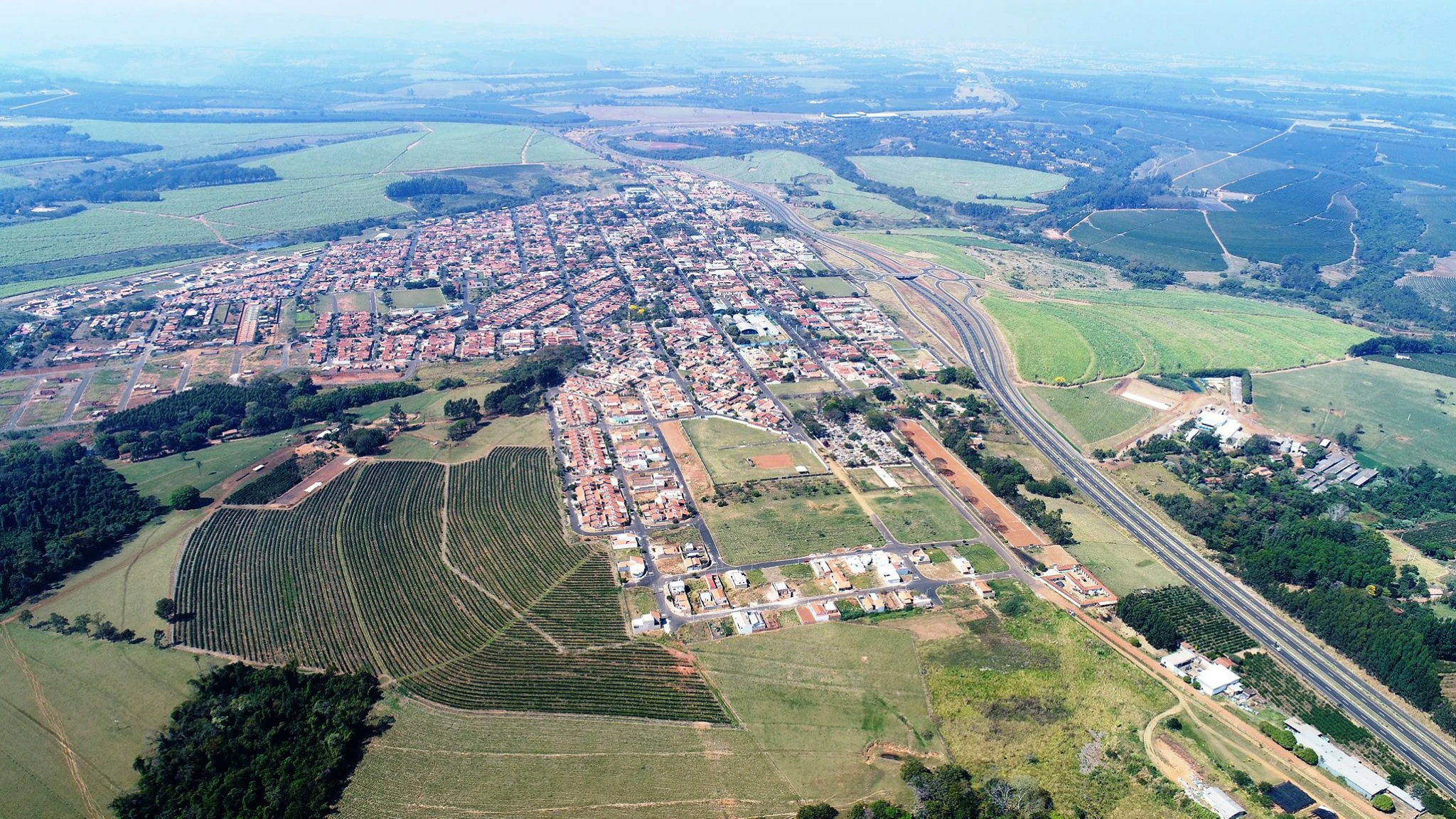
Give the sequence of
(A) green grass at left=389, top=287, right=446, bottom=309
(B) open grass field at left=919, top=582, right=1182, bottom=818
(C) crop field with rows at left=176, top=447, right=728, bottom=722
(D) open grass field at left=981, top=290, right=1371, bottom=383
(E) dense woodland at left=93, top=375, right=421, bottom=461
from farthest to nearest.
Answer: (A) green grass at left=389, top=287, right=446, bottom=309 → (D) open grass field at left=981, top=290, right=1371, bottom=383 → (E) dense woodland at left=93, top=375, right=421, bottom=461 → (C) crop field with rows at left=176, top=447, right=728, bottom=722 → (B) open grass field at left=919, top=582, right=1182, bottom=818

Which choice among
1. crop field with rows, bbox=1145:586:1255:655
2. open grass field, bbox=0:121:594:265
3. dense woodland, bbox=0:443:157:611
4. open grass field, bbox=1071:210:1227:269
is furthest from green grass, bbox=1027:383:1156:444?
open grass field, bbox=0:121:594:265

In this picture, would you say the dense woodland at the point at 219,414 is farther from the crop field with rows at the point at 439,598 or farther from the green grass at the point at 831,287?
the green grass at the point at 831,287

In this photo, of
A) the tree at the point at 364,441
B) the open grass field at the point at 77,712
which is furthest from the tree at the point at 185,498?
the open grass field at the point at 77,712

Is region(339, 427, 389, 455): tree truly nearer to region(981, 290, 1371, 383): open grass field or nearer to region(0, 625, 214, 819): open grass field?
region(0, 625, 214, 819): open grass field

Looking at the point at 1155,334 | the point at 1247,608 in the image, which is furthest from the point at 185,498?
the point at 1155,334

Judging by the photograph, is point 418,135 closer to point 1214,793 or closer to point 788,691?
point 788,691

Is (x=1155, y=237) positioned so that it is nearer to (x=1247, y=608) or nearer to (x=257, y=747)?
(x=1247, y=608)
